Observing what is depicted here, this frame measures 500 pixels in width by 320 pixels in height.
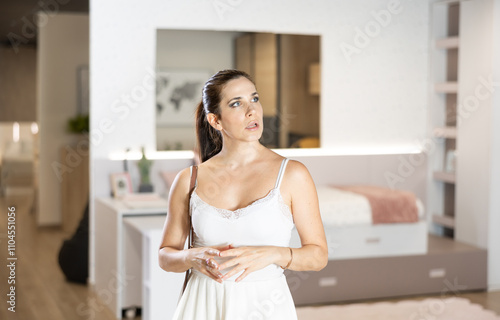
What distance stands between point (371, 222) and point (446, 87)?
0.91m

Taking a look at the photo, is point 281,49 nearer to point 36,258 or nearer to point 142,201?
point 142,201

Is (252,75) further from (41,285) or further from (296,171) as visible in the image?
(296,171)

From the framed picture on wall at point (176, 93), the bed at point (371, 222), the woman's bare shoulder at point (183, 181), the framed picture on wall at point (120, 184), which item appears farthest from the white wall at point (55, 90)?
the woman's bare shoulder at point (183, 181)

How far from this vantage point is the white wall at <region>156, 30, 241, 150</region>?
12.3 feet

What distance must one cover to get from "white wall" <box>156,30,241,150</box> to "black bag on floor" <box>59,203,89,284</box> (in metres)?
0.64

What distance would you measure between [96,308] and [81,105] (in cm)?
157

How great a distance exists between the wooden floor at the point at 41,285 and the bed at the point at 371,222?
0.33 metres

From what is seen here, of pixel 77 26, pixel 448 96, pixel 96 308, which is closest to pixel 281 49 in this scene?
pixel 448 96

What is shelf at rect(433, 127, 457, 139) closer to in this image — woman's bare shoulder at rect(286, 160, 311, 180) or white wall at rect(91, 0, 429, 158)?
white wall at rect(91, 0, 429, 158)

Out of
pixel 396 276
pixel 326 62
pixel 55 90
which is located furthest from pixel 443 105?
pixel 55 90

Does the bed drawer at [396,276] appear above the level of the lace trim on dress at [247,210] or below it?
below

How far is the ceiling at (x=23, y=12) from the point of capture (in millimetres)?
3555

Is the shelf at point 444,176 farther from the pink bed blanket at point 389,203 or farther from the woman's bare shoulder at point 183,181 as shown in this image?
the woman's bare shoulder at point 183,181

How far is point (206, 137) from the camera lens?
1.63 m
